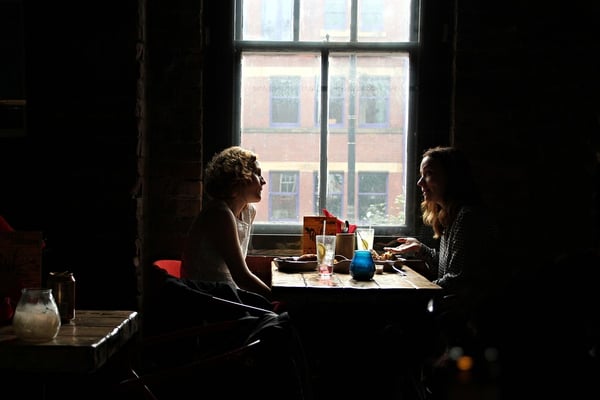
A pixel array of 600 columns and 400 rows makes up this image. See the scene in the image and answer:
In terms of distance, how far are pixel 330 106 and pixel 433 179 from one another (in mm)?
787

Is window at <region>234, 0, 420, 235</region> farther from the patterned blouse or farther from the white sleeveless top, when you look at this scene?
the patterned blouse

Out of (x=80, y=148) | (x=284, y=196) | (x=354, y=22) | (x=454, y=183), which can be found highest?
(x=354, y=22)

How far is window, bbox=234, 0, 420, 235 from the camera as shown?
3422 millimetres

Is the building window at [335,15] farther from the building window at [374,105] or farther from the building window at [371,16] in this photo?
the building window at [374,105]

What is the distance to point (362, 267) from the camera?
2.49m

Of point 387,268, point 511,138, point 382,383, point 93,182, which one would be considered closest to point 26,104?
point 93,182

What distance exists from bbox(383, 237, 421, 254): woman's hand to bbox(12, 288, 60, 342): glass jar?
191 centimetres

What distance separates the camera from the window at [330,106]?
11.2 ft

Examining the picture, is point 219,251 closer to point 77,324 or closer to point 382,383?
point 382,383

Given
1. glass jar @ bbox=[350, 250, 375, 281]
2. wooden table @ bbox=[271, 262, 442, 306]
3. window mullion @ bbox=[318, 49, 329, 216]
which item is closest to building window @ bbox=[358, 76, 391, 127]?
window mullion @ bbox=[318, 49, 329, 216]

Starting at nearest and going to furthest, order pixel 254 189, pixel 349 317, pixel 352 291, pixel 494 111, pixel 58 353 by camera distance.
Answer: pixel 58 353
pixel 352 291
pixel 349 317
pixel 254 189
pixel 494 111

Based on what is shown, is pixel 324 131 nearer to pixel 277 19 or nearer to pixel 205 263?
pixel 277 19

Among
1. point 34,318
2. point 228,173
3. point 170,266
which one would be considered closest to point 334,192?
point 228,173

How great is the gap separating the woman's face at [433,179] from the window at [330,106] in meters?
0.42
